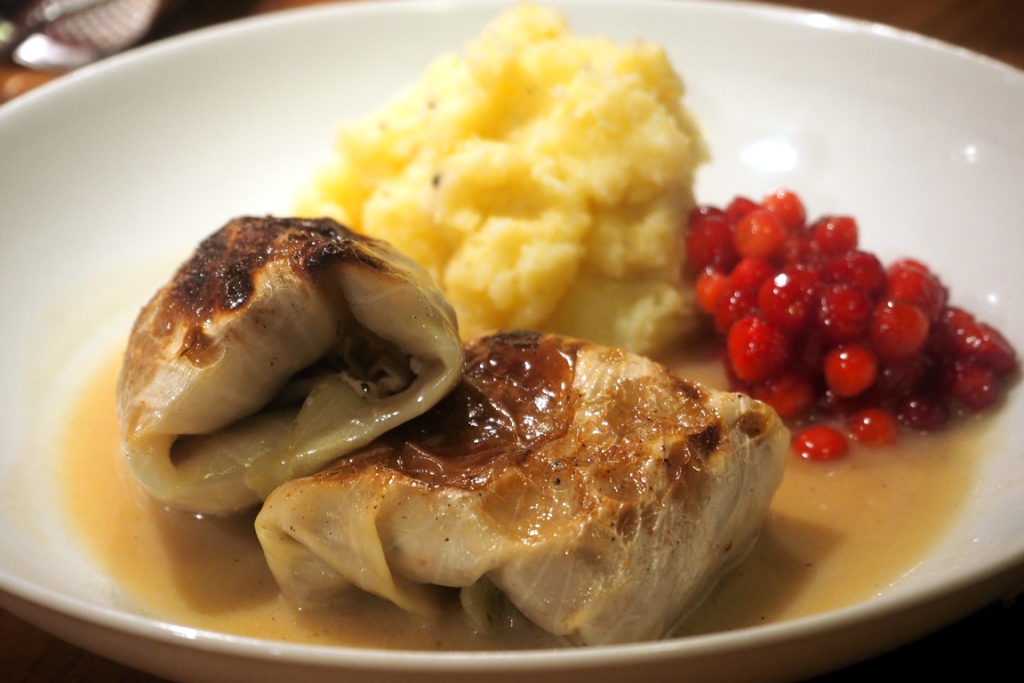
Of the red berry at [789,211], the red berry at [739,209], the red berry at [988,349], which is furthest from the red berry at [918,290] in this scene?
the red berry at [739,209]

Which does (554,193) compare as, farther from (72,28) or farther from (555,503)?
(72,28)

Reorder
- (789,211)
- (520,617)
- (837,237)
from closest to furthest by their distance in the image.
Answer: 1. (520,617)
2. (837,237)
3. (789,211)

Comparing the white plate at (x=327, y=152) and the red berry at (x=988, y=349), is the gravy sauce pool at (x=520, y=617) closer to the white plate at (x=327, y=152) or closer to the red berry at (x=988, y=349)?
the white plate at (x=327, y=152)

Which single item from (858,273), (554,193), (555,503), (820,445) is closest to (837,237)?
(858,273)

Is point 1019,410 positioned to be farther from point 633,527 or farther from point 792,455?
point 633,527

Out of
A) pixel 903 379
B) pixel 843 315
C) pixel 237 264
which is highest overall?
pixel 237 264

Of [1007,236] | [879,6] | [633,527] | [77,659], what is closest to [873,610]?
[633,527]
